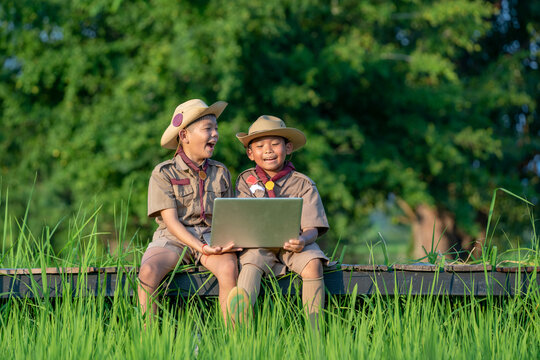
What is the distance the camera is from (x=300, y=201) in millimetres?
3580

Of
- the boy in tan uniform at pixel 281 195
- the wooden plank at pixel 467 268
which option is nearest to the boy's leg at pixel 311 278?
the boy in tan uniform at pixel 281 195

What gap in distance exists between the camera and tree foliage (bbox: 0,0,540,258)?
12188mm

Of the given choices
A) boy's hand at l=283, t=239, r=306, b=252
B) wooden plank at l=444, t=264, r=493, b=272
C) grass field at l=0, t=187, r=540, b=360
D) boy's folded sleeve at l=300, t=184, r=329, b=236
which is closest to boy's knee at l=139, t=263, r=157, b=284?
grass field at l=0, t=187, r=540, b=360

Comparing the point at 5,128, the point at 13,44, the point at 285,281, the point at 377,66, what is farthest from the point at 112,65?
the point at 285,281

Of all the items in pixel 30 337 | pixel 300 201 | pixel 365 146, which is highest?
pixel 365 146

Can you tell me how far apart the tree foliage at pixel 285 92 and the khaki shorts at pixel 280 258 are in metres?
7.74

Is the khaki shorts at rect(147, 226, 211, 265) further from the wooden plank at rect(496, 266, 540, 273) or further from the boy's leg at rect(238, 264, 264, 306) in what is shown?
the wooden plank at rect(496, 266, 540, 273)

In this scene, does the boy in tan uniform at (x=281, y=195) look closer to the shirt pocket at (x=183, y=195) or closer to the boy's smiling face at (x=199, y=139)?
the boy's smiling face at (x=199, y=139)

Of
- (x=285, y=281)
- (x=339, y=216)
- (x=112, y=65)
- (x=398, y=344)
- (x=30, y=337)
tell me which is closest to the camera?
(x=398, y=344)

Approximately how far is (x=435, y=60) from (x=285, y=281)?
1004 cm

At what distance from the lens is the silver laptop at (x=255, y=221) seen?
3586 millimetres

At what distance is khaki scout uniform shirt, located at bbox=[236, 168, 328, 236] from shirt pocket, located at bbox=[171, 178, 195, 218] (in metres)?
0.27

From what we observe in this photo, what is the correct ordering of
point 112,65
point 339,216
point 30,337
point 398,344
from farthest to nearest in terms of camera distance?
1. point 339,216
2. point 112,65
3. point 30,337
4. point 398,344

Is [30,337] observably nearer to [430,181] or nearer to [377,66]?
[377,66]
